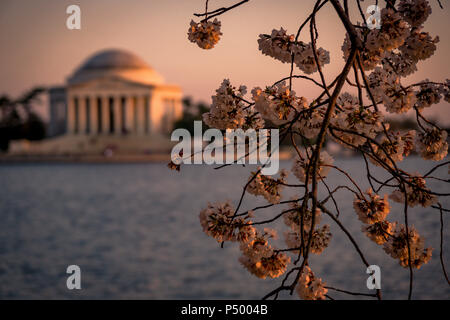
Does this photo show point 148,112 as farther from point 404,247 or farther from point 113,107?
point 404,247

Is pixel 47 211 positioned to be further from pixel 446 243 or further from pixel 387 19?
pixel 387 19

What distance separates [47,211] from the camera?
118 feet

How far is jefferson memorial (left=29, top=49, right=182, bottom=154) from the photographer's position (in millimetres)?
87000

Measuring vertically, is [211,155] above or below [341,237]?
above

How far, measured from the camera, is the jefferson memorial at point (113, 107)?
87000mm

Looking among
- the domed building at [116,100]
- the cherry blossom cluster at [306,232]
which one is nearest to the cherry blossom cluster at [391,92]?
the cherry blossom cluster at [306,232]

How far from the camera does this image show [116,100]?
294ft

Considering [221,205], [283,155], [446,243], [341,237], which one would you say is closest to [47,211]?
[341,237]

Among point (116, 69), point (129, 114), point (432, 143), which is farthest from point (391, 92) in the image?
point (116, 69)

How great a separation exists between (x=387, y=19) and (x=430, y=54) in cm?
40

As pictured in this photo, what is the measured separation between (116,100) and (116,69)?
6.76 meters

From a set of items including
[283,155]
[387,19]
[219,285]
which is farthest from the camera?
[283,155]

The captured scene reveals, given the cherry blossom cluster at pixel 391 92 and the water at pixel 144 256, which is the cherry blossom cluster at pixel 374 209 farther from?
the water at pixel 144 256

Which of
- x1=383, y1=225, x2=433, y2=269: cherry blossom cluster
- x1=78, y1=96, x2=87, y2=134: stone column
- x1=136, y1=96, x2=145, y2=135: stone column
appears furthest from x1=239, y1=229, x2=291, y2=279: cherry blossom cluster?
x1=78, y1=96, x2=87, y2=134: stone column
